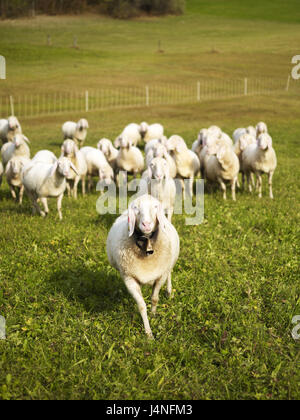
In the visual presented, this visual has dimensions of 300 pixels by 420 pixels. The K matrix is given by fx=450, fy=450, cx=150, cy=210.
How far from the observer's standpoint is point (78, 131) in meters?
19.1

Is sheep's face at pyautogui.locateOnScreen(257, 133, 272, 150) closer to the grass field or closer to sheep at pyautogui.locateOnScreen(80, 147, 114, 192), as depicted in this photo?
the grass field

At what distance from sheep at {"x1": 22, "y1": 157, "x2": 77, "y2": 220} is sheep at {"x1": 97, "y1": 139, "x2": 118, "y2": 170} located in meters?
3.29

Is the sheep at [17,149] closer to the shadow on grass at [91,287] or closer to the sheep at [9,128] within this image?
the sheep at [9,128]

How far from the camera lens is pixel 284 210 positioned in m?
8.76

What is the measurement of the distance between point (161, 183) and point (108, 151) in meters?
4.63

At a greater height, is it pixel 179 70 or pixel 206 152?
pixel 179 70

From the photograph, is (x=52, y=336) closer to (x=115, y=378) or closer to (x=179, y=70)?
(x=115, y=378)

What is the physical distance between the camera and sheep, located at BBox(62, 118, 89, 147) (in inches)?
747

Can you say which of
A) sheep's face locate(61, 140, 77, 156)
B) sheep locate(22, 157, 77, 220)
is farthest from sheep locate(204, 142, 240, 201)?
sheep locate(22, 157, 77, 220)

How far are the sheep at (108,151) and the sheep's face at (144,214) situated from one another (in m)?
8.03

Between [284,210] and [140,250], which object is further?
[284,210]

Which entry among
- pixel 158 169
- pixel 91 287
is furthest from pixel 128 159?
pixel 91 287
